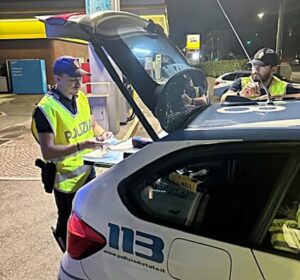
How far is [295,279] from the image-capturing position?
1.25 meters

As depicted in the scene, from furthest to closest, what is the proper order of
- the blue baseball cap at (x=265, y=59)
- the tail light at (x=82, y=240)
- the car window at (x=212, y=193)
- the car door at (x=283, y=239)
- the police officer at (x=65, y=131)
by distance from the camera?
the blue baseball cap at (x=265, y=59) → the police officer at (x=65, y=131) → the tail light at (x=82, y=240) → the car window at (x=212, y=193) → the car door at (x=283, y=239)

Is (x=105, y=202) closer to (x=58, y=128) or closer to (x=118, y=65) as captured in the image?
(x=118, y=65)

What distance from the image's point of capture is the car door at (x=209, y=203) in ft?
4.41

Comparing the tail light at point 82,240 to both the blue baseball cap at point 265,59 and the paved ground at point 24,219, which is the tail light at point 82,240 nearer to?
the paved ground at point 24,219

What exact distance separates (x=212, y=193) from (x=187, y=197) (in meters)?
0.11

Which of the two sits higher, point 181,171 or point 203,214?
point 181,171

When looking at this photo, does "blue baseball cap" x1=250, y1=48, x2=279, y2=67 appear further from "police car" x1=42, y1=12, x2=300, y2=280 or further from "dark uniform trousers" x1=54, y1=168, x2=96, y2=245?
"dark uniform trousers" x1=54, y1=168, x2=96, y2=245

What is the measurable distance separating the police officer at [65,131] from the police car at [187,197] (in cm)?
75

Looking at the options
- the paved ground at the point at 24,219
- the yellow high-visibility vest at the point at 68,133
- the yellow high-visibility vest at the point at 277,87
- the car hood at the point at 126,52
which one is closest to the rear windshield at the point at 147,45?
the car hood at the point at 126,52

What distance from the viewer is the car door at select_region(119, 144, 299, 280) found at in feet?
4.41

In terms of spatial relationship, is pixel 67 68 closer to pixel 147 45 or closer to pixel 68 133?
pixel 68 133

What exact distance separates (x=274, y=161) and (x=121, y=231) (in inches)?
26.6

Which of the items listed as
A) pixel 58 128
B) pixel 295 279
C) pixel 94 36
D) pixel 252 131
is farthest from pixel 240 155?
pixel 58 128

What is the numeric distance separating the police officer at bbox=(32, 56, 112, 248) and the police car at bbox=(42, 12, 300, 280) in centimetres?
75
